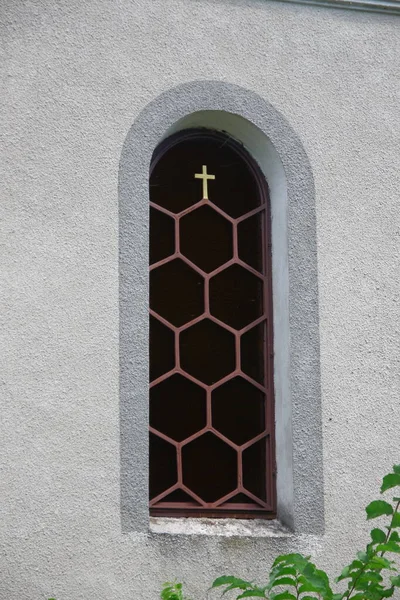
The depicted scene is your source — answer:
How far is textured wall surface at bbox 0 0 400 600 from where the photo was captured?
6148mm

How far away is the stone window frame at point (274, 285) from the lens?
6.38 m

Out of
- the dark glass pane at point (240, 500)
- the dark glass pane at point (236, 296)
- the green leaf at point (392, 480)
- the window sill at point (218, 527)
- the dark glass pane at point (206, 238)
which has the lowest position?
the window sill at point (218, 527)

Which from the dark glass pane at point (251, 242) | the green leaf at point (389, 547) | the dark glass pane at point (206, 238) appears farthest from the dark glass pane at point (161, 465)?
the green leaf at point (389, 547)

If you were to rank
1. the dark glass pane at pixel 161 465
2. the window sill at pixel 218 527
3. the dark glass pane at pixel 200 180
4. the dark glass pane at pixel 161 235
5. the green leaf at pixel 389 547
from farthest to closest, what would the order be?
the dark glass pane at pixel 200 180
the dark glass pane at pixel 161 235
the dark glass pane at pixel 161 465
the window sill at pixel 218 527
the green leaf at pixel 389 547

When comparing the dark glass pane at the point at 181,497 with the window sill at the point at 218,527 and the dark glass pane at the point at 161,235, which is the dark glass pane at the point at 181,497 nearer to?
the window sill at the point at 218,527

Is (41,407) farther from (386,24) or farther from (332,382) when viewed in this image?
(386,24)

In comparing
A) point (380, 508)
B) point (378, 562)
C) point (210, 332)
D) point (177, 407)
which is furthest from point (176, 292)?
point (378, 562)

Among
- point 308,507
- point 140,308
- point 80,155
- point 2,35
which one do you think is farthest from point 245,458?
point 2,35

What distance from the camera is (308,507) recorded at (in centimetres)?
650

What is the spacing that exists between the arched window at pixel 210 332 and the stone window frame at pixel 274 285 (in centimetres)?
8

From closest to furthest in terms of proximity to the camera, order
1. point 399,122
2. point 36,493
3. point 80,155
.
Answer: point 36,493
point 80,155
point 399,122

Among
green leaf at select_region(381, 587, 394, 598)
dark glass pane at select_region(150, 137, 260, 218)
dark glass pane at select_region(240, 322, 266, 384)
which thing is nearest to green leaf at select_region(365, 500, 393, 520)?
green leaf at select_region(381, 587, 394, 598)

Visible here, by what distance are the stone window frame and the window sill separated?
0.09 metres

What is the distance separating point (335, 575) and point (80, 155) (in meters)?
2.45
